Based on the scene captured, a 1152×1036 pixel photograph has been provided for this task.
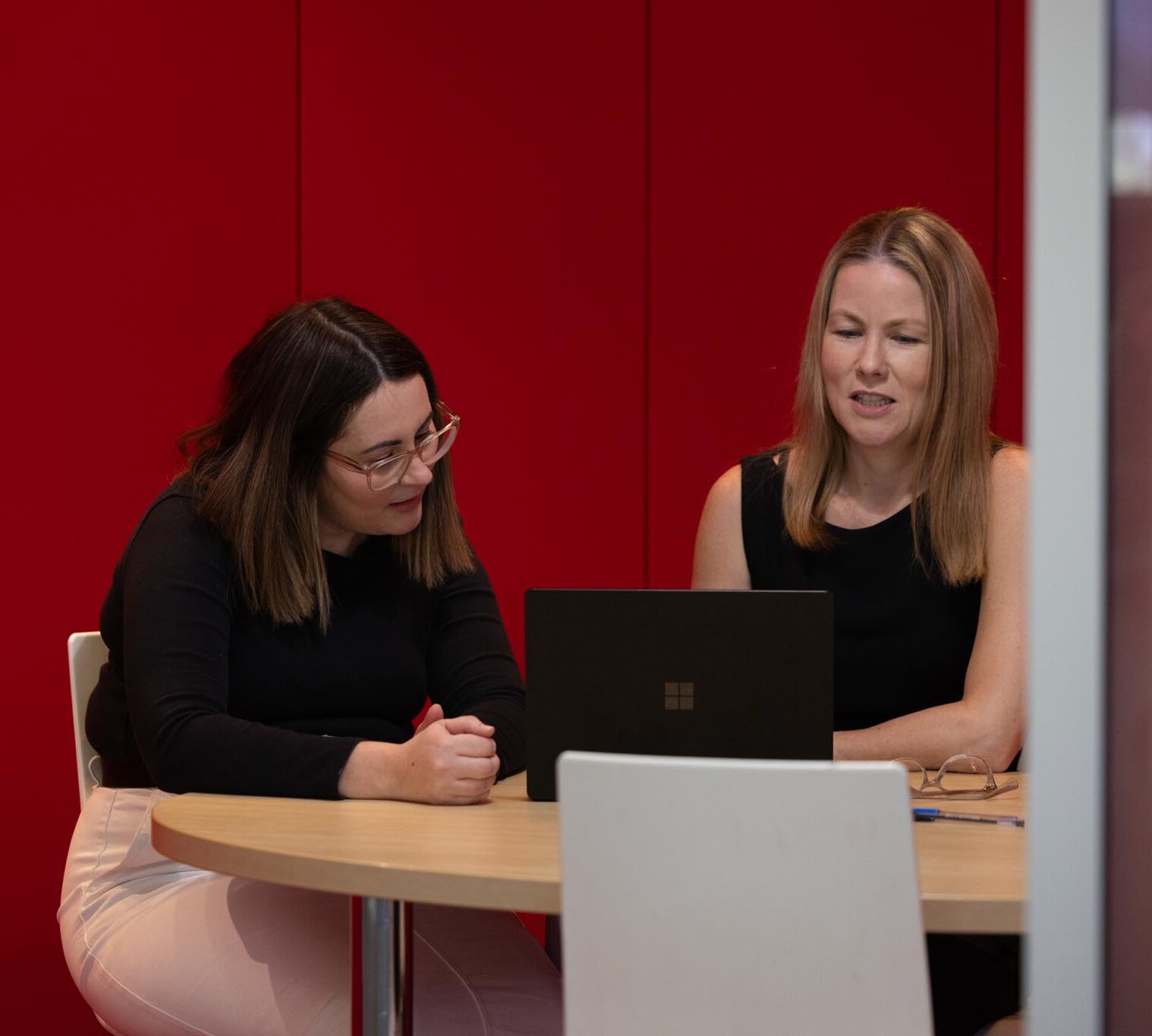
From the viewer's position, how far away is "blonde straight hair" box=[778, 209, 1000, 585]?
2.19m

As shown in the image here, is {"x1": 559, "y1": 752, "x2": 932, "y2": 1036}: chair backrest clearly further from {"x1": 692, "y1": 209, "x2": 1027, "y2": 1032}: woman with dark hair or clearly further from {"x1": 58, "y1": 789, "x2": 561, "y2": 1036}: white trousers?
{"x1": 692, "y1": 209, "x2": 1027, "y2": 1032}: woman with dark hair

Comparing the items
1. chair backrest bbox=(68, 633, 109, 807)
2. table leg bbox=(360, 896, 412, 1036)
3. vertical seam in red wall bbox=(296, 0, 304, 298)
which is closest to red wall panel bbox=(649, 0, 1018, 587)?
vertical seam in red wall bbox=(296, 0, 304, 298)

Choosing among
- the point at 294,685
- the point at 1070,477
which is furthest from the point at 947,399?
the point at 1070,477

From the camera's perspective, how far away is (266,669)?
6.61 ft

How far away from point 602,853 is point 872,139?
241cm

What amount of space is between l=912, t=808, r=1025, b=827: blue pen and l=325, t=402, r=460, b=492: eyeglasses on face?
82cm

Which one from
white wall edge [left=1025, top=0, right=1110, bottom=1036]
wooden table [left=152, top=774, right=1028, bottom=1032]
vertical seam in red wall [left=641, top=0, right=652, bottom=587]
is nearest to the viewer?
white wall edge [left=1025, top=0, right=1110, bottom=1036]

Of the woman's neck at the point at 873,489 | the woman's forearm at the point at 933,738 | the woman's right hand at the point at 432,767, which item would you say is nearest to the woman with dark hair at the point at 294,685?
the woman's right hand at the point at 432,767

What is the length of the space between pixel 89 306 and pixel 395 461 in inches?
50.6

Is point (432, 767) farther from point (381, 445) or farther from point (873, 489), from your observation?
point (873, 489)

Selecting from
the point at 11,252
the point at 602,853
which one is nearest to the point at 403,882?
the point at 602,853

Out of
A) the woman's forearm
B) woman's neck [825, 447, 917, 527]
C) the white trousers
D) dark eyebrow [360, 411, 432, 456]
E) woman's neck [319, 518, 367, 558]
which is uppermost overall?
dark eyebrow [360, 411, 432, 456]

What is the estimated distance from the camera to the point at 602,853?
1253 mm

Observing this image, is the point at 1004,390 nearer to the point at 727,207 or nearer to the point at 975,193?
the point at 975,193
